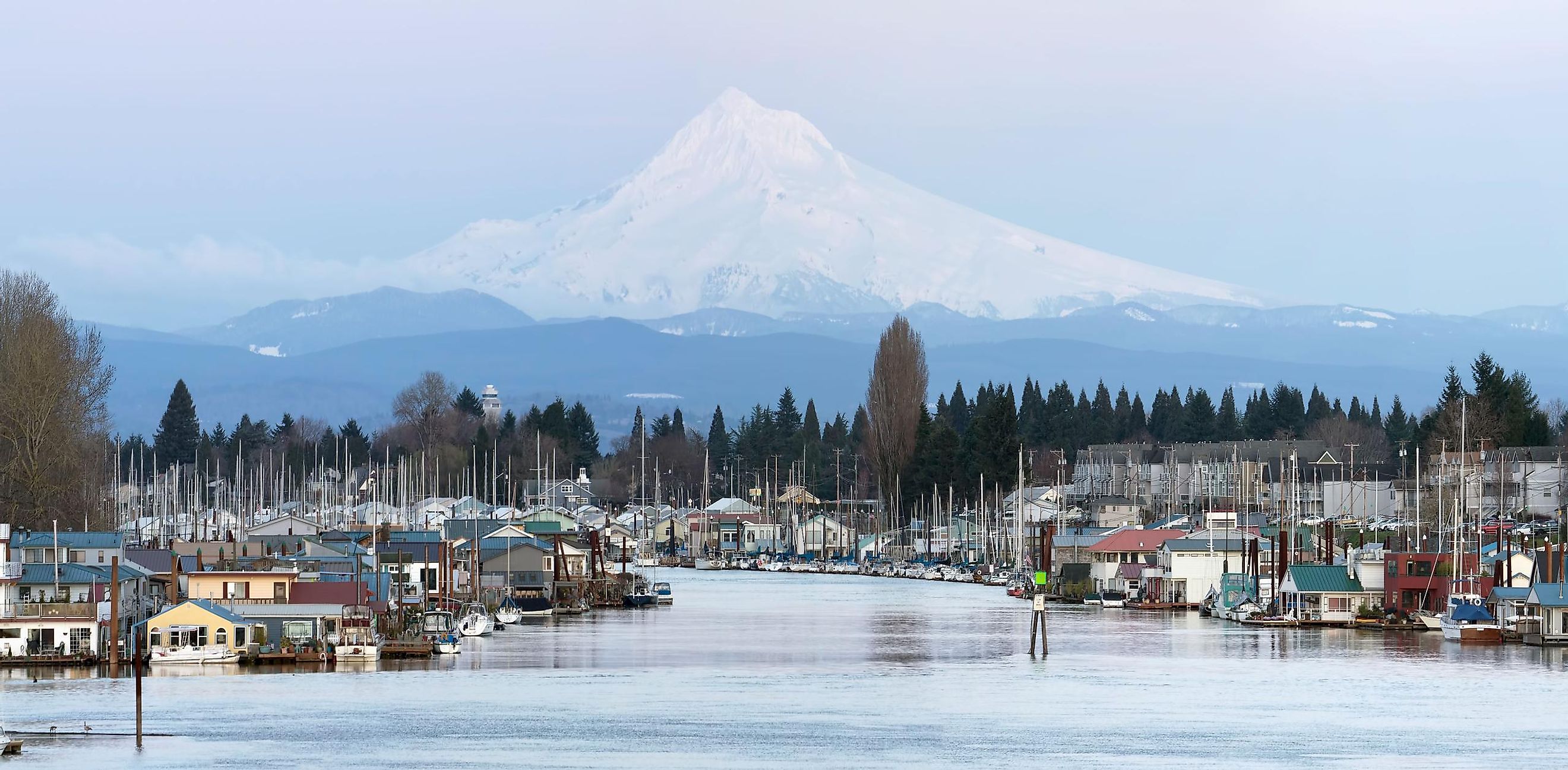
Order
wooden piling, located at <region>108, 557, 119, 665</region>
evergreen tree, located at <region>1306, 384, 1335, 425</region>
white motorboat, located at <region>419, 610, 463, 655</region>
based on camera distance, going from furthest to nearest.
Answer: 1. evergreen tree, located at <region>1306, 384, 1335, 425</region>
2. white motorboat, located at <region>419, 610, 463, 655</region>
3. wooden piling, located at <region>108, 557, 119, 665</region>

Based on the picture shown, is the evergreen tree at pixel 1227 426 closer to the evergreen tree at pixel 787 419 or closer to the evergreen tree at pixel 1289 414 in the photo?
the evergreen tree at pixel 1289 414

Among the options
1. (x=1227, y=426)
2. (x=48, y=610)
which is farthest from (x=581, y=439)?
(x=48, y=610)

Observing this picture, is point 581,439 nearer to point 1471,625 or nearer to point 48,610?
point 1471,625

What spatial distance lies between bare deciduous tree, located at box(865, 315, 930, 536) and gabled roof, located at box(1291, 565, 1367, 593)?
60.4 m

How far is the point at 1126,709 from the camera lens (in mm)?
45875

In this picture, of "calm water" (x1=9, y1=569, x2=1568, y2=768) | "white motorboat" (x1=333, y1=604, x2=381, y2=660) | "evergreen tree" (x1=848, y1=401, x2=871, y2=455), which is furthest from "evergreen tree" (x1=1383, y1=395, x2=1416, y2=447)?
"white motorboat" (x1=333, y1=604, x2=381, y2=660)

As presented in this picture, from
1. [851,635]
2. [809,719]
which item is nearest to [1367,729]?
[809,719]

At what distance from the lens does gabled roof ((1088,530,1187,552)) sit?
91.2 metres

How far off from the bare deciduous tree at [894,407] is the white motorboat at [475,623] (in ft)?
212

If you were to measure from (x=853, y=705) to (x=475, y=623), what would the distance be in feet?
79.3

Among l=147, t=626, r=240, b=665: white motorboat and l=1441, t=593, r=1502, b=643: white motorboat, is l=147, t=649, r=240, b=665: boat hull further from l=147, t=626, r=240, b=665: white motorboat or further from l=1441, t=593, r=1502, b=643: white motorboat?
l=1441, t=593, r=1502, b=643: white motorboat

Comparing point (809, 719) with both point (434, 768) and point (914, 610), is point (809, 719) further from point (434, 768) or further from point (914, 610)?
point (914, 610)

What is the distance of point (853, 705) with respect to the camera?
46.8 meters

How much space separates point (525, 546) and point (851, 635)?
23.1 metres
